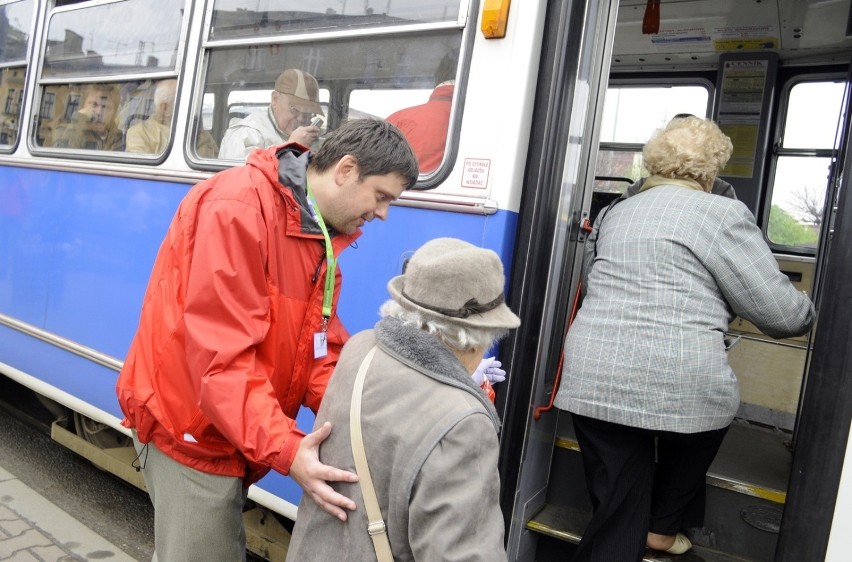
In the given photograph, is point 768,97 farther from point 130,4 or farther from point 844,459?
point 130,4

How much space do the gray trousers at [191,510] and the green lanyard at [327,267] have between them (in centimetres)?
50

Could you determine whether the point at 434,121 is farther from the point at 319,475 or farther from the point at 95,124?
the point at 95,124

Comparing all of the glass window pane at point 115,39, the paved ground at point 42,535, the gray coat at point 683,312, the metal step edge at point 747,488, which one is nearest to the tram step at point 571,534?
the metal step edge at point 747,488

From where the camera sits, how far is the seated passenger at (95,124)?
12.9 ft

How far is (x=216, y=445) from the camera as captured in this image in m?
1.88

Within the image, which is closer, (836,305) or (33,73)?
(836,305)

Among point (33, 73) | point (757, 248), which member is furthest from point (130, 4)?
point (757, 248)

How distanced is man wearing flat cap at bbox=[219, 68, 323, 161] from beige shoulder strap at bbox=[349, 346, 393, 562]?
5.37ft

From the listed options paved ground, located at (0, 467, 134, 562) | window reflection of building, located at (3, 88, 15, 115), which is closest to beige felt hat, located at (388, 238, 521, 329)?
paved ground, located at (0, 467, 134, 562)

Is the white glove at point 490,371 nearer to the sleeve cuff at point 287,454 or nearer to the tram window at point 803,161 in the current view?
the sleeve cuff at point 287,454

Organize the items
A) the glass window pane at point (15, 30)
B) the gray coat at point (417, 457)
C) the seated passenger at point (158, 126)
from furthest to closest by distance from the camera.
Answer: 1. the glass window pane at point (15, 30)
2. the seated passenger at point (158, 126)
3. the gray coat at point (417, 457)

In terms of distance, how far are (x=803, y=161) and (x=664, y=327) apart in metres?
2.90

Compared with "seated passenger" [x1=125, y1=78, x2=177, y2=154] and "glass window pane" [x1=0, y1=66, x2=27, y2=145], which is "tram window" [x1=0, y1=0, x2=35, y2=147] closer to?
"glass window pane" [x1=0, y1=66, x2=27, y2=145]

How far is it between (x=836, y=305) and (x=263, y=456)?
60.5 inches
